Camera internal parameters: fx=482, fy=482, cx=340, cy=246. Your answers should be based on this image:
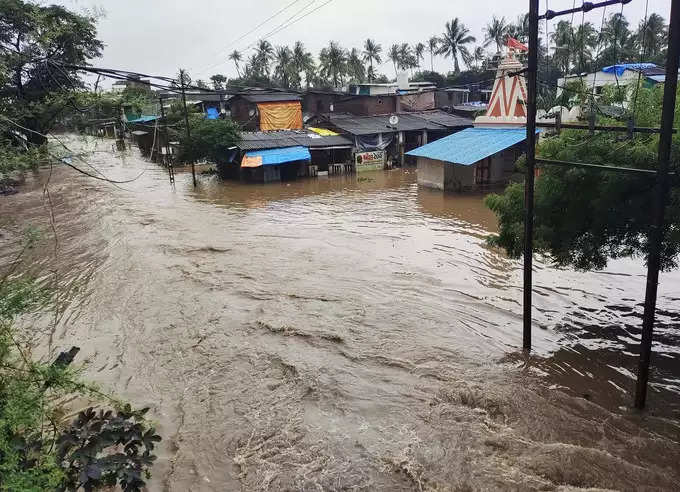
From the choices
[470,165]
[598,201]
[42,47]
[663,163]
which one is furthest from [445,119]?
[663,163]

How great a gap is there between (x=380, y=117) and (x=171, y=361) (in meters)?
32.9

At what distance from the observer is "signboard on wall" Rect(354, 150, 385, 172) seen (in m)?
33.7

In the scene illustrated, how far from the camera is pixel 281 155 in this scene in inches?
1204

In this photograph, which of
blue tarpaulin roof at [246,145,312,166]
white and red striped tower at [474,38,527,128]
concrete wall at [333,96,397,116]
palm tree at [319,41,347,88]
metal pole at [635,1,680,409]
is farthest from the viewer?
palm tree at [319,41,347,88]

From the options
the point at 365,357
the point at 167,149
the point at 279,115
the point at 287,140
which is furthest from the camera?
the point at 279,115

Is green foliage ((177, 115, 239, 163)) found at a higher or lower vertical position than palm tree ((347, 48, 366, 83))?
lower

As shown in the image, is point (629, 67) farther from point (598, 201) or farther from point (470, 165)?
point (598, 201)

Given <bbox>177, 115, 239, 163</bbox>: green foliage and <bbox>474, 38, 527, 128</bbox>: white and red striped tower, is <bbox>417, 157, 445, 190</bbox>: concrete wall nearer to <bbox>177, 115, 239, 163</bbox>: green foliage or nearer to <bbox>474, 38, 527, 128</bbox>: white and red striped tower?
<bbox>474, 38, 527, 128</bbox>: white and red striped tower

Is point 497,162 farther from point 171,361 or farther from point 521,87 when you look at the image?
point 171,361

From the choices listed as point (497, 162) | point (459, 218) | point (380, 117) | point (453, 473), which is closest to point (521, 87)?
point (497, 162)

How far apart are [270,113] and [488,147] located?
67.7 feet

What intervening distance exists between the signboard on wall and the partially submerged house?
717cm

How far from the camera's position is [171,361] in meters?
8.98

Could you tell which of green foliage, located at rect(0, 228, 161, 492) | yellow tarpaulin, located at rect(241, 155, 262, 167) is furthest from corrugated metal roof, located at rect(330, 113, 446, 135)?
green foliage, located at rect(0, 228, 161, 492)
